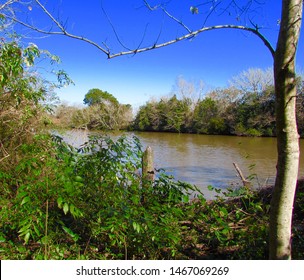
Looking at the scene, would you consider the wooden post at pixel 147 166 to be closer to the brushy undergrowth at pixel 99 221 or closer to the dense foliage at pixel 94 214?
the dense foliage at pixel 94 214

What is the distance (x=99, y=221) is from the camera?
8.42ft

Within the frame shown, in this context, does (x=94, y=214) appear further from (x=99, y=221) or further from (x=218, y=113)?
(x=218, y=113)

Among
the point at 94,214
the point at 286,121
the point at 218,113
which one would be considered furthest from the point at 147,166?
the point at 218,113

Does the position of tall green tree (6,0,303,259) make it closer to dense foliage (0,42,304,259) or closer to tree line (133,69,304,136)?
dense foliage (0,42,304,259)

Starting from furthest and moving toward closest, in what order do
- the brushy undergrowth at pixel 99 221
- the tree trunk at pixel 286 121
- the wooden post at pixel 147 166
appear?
the wooden post at pixel 147 166 → the brushy undergrowth at pixel 99 221 → the tree trunk at pixel 286 121

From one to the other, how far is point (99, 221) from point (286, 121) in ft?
6.19

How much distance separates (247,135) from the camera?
33.6 meters

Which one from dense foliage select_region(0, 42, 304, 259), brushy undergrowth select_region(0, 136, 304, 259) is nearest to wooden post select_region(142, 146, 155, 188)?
dense foliage select_region(0, 42, 304, 259)

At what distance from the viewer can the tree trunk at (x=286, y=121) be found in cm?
171

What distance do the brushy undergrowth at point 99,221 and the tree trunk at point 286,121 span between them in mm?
972

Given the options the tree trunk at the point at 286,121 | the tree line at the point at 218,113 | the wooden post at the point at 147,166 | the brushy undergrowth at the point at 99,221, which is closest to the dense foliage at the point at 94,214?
the brushy undergrowth at the point at 99,221

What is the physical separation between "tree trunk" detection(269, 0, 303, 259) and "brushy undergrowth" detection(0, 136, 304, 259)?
972 mm

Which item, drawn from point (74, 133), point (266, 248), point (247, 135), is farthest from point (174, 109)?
point (266, 248)
